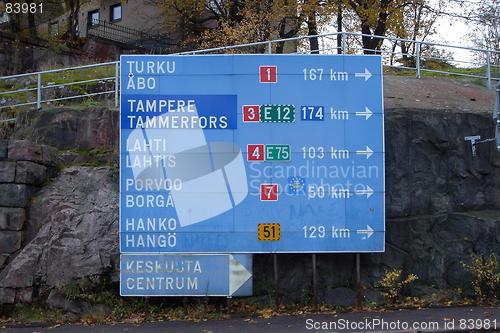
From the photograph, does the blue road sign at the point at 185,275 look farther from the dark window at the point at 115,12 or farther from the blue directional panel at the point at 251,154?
the dark window at the point at 115,12

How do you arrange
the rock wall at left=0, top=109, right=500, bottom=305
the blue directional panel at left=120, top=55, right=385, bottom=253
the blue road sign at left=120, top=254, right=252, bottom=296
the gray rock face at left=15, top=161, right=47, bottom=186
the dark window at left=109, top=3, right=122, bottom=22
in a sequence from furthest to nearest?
the dark window at left=109, top=3, right=122, bottom=22, the gray rock face at left=15, top=161, right=47, bottom=186, the rock wall at left=0, top=109, right=500, bottom=305, the blue directional panel at left=120, top=55, right=385, bottom=253, the blue road sign at left=120, top=254, right=252, bottom=296

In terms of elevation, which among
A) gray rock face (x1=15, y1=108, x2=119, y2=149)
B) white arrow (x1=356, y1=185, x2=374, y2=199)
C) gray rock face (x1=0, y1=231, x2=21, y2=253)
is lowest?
gray rock face (x1=0, y1=231, x2=21, y2=253)

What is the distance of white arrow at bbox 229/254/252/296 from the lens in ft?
31.7

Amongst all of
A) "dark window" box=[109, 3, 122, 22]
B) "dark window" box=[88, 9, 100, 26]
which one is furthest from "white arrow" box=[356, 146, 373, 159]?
"dark window" box=[88, 9, 100, 26]

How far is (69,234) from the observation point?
9.96m

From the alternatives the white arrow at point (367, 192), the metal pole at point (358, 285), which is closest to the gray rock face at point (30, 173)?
the white arrow at point (367, 192)

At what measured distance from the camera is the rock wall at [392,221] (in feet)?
32.3

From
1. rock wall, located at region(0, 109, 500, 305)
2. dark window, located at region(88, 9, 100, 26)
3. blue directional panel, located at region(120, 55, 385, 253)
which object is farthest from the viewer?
dark window, located at region(88, 9, 100, 26)

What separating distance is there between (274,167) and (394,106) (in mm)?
2967

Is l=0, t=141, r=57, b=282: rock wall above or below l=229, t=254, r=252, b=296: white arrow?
above

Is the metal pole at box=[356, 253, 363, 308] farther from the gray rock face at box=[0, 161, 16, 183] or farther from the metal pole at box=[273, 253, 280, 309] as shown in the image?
the gray rock face at box=[0, 161, 16, 183]

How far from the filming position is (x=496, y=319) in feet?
28.3

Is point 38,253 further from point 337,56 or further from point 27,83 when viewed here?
point 27,83

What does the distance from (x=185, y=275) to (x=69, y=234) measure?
2.22 meters
